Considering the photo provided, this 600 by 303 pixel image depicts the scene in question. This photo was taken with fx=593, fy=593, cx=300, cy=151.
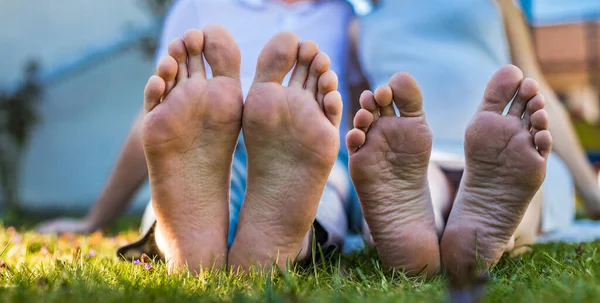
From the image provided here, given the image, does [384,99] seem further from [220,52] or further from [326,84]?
[220,52]

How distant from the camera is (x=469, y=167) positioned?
1058 millimetres

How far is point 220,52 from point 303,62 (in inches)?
5.8

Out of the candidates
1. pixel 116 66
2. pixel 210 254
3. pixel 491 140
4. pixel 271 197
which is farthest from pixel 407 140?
pixel 116 66

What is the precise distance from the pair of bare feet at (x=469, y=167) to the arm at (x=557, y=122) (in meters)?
0.75

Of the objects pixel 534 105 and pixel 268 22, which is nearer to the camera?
pixel 534 105

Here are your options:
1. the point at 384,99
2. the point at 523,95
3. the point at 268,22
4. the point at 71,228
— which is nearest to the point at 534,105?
the point at 523,95

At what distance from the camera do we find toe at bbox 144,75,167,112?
1.01 metres

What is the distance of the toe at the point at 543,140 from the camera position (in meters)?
0.99

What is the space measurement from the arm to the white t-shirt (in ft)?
1.70

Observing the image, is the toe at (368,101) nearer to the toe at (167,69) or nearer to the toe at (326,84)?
the toe at (326,84)

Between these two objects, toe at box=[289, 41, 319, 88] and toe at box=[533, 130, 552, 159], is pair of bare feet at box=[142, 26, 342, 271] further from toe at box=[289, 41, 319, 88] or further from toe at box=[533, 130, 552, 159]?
toe at box=[533, 130, 552, 159]

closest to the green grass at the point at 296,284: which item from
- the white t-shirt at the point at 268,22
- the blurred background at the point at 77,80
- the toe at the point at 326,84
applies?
the toe at the point at 326,84

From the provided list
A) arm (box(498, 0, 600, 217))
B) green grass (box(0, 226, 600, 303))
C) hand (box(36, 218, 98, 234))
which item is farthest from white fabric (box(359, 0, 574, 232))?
hand (box(36, 218, 98, 234))

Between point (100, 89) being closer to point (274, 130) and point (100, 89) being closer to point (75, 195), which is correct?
point (75, 195)
